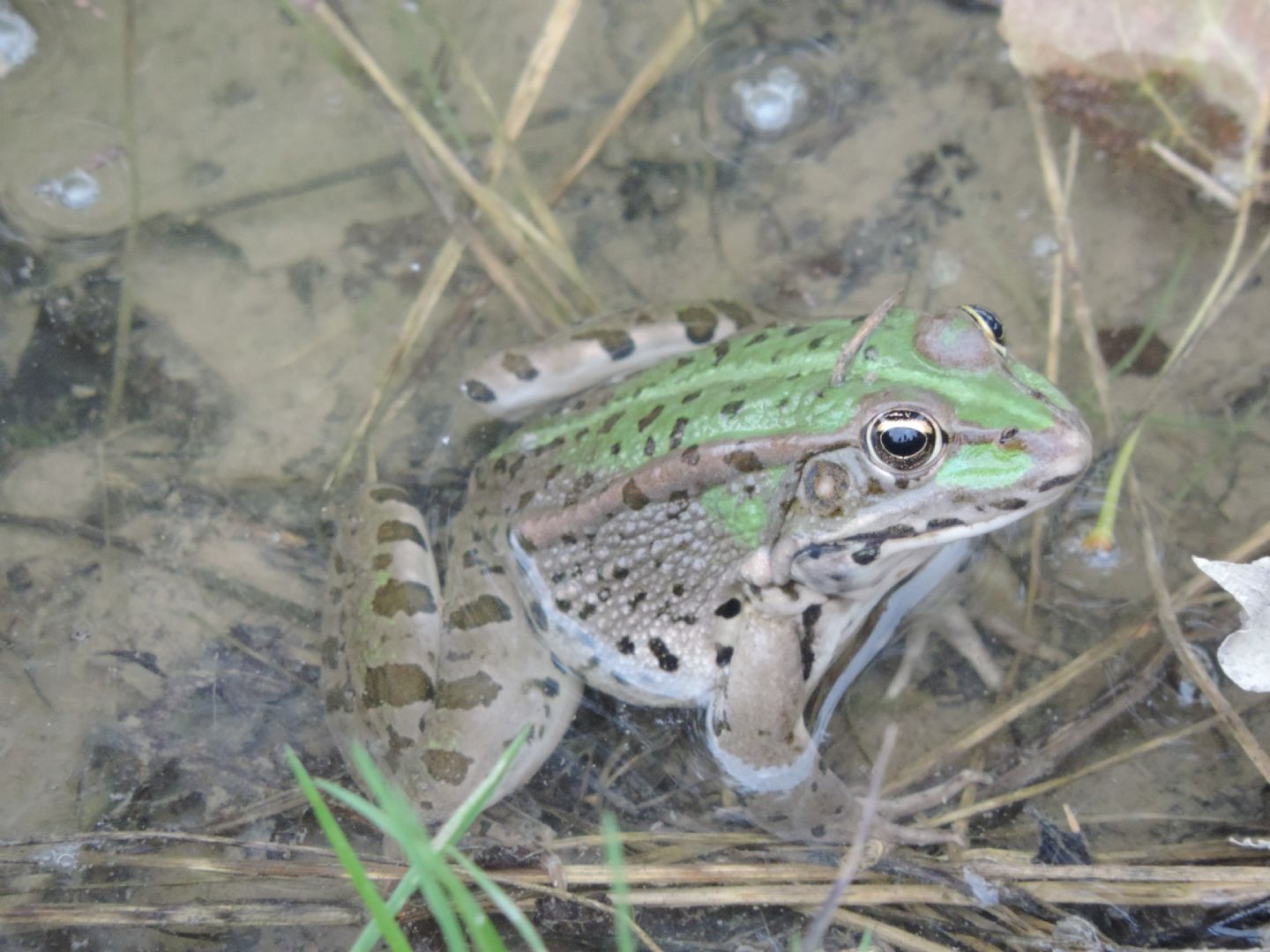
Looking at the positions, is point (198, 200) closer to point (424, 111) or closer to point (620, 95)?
point (424, 111)

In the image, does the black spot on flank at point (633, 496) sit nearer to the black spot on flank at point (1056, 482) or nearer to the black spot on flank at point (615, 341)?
the black spot on flank at point (615, 341)

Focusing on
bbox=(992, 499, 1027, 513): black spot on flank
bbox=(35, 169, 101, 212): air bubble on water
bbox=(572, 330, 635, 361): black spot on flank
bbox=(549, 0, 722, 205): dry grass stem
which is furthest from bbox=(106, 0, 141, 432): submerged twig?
bbox=(992, 499, 1027, 513): black spot on flank

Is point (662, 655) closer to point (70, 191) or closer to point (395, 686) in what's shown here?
point (395, 686)

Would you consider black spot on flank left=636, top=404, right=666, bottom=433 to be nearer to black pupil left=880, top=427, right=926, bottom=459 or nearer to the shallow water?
black pupil left=880, top=427, right=926, bottom=459

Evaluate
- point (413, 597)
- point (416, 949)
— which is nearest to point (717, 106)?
point (413, 597)

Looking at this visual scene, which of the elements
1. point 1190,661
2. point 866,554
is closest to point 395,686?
point 866,554
